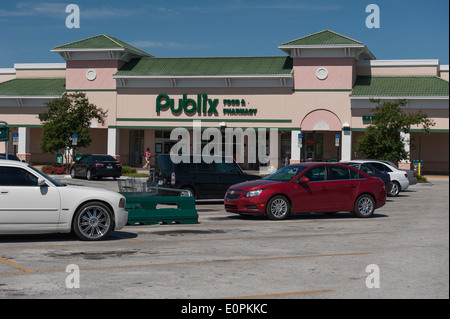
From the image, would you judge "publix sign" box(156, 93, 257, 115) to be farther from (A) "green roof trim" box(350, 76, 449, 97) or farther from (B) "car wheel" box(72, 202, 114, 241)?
(B) "car wheel" box(72, 202, 114, 241)

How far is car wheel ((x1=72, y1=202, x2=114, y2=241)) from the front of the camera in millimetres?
13109

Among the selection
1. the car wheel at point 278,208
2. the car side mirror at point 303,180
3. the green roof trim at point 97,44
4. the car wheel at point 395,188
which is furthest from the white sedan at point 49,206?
the green roof trim at point 97,44

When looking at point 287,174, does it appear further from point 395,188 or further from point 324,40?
point 324,40

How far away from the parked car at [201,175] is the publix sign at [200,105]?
3011 cm

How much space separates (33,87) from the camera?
5916 centimetres

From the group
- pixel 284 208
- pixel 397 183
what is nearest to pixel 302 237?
pixel 284 208

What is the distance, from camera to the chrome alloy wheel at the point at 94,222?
13164 mm

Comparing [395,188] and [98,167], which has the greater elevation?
[98,167]

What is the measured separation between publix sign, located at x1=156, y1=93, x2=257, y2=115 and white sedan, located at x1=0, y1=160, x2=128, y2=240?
136ft

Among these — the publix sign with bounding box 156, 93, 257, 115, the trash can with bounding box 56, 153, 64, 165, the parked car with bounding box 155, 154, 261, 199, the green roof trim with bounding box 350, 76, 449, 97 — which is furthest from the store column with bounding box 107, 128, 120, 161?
the parked car with bounding box 155, 154, 261, 199

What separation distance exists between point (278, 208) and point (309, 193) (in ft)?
3.26

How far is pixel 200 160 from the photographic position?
2427cm

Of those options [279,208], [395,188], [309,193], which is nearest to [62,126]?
[395,188]

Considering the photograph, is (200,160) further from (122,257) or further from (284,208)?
(122,257)
